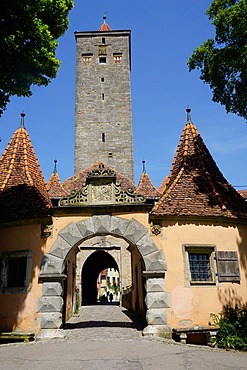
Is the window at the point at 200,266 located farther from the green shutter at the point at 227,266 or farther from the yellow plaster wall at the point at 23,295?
the yellow plaster wall at the point at 23,295

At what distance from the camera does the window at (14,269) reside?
409 inches

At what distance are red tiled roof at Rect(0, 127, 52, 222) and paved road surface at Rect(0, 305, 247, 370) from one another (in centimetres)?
370

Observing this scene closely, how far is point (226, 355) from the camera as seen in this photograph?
793 cm

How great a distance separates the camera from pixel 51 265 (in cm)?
1025

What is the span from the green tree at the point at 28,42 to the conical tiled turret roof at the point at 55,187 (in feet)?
32.7

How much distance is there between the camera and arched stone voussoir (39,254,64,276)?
10.2 meters

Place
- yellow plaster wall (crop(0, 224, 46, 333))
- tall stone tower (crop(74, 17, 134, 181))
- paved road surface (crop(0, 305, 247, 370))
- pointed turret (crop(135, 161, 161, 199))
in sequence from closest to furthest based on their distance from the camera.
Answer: paved road surface (crop(0, 305, 247, 370)) → yellow plaster wall (crop(0, 224, 46, 333)) → pointed turret (crop(135, 161, 161, 199)) → tall stone tower (crop(74, 17, 134, 181))

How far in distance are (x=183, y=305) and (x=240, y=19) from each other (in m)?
7.83

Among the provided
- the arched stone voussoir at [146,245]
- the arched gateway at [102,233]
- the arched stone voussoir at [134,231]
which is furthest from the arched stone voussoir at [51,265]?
the arched stone voussoir at [146,245]

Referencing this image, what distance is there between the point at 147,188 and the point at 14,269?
13265mm

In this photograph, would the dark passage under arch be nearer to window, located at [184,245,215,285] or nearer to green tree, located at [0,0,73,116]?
window, located at [184,245,215,285]

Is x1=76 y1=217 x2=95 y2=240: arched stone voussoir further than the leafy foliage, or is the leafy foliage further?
x1=76 y1=217 x2=95 y2=240: arched stone voussoir

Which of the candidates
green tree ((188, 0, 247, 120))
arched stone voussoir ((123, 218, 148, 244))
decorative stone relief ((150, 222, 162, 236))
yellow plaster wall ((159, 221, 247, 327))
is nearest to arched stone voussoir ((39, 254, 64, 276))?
arched stone voussoir ((123, 218, 148, 244))

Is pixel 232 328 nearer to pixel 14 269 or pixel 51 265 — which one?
pixel 51 265
